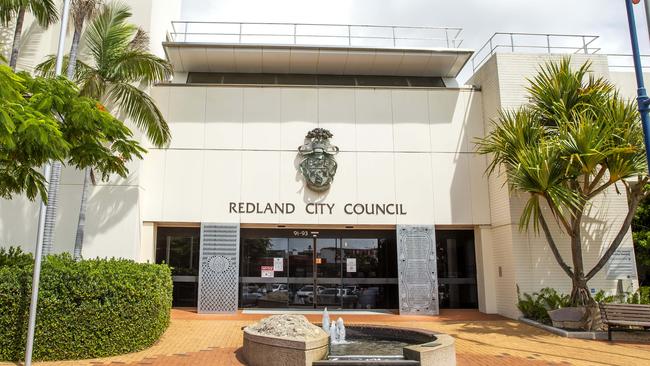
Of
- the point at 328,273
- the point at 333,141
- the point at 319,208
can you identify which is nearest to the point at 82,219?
the point at 319,208

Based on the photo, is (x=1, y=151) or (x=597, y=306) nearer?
(x=1, y=151)

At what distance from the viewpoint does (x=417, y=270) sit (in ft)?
46.5

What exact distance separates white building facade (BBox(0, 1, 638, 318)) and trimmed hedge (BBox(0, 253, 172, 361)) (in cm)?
533

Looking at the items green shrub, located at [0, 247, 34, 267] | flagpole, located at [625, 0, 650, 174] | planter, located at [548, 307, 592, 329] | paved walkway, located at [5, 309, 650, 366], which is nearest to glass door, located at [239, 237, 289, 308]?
paved walkway, located at [5, 309, 650, 366]

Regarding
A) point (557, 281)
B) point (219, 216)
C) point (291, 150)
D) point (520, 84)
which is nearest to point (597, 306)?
point (557, 281)

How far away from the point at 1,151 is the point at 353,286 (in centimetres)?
1120

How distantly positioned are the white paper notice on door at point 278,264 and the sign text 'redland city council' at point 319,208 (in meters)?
1.70

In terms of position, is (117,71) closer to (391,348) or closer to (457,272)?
(391,348)

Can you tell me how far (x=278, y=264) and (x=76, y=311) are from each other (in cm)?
760

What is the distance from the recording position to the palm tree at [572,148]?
10867 millimetres

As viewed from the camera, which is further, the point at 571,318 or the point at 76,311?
the point at 571,318

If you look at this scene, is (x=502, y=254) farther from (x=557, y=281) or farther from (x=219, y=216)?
(x=219, y=216)

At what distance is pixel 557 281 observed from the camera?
13367 millimetres

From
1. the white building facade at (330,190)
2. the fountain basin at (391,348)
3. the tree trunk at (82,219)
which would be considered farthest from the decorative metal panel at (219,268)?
the fountain basin at (391,348)
